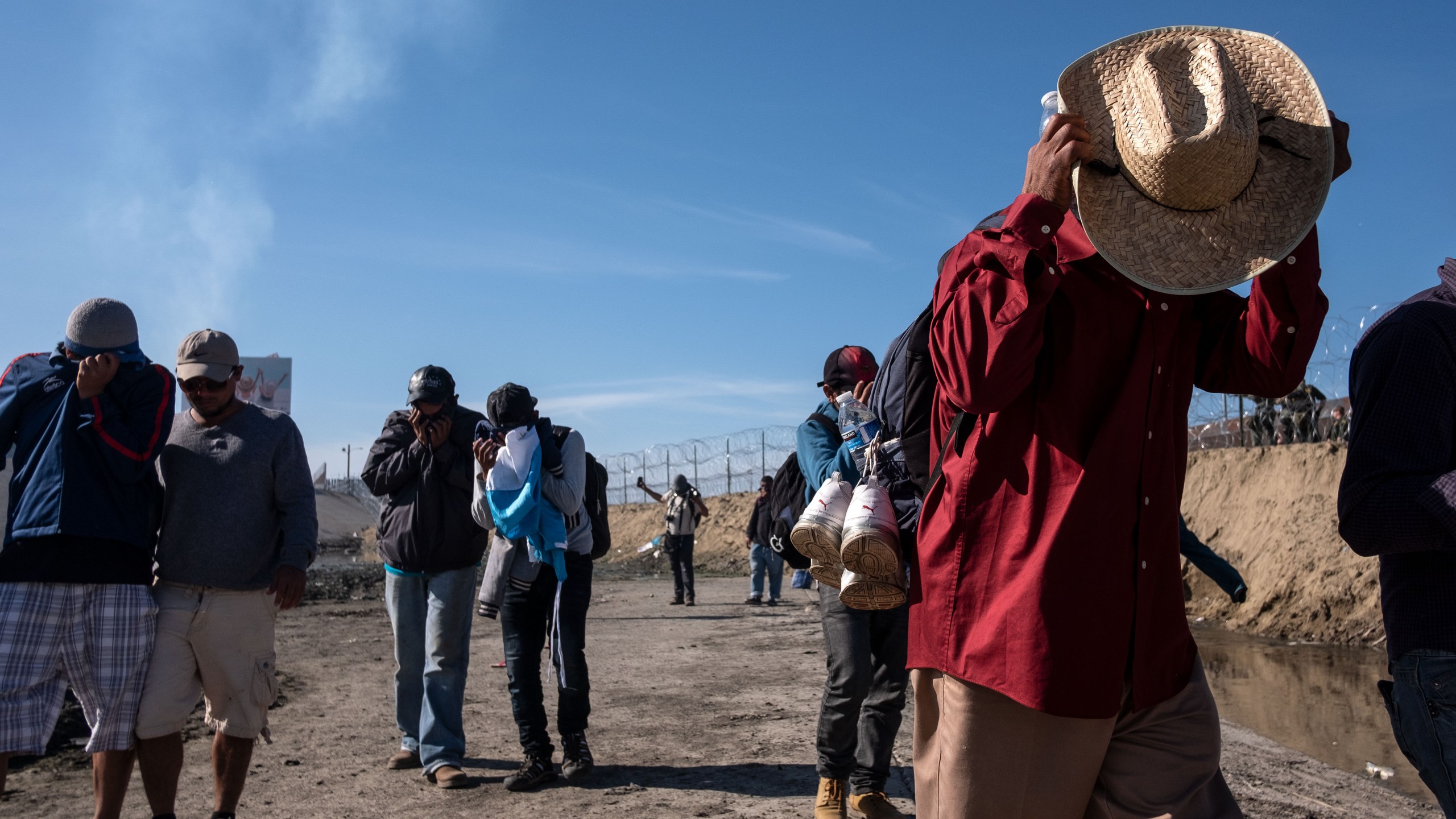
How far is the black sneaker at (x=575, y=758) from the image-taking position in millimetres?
5637

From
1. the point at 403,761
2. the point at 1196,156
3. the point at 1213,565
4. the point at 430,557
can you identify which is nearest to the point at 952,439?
the point at 1196,156

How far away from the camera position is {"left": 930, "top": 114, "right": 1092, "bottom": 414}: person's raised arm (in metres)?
2.23

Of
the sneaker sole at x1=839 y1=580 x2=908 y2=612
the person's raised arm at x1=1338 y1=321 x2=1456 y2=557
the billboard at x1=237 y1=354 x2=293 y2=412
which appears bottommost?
the sneaker sole at x1=839 y1=580 x2=908 y2=612

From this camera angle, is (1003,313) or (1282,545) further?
(1282,545)

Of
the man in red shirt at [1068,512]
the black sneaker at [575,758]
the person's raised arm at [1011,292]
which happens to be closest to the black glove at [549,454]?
the black sneaker at [575,758]

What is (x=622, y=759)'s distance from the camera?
6203 mm

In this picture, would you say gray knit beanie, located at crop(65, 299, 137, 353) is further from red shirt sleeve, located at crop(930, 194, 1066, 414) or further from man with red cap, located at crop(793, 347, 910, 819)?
red shirt sleeve, located at crop(930, 194, 1066, 414)

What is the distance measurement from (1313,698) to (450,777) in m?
7.00

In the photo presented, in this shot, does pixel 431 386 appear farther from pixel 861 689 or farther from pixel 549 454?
pixel 861 689

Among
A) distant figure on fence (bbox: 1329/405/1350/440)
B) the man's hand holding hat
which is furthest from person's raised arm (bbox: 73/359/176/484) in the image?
distant figure on fence (bbox: 1329/405/1350/440)

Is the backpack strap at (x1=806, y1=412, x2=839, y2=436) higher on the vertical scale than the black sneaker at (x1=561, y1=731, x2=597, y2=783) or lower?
Answer: higher

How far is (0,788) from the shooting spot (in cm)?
404

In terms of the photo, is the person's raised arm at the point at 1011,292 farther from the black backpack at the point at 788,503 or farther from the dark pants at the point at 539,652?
the dark pants at the point at 539,652

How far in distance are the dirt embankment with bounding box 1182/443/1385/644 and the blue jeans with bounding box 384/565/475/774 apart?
889 cm
